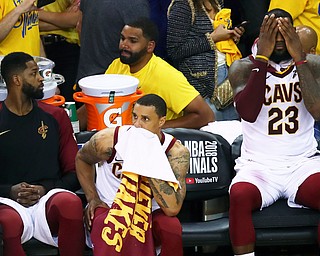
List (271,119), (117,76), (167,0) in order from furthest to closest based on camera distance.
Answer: (167,0), (117,76), (271,119)

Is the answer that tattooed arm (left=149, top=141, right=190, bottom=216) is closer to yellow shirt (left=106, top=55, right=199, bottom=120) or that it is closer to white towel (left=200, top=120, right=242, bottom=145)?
white towel (left=200, top=120, right=242, bottom=145)

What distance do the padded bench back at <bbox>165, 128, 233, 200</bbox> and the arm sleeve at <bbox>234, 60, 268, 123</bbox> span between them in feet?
1.23

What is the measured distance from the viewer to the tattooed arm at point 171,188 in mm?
6066

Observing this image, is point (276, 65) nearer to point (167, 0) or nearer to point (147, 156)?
point (147, 156)

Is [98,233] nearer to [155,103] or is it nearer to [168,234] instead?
[168,234]

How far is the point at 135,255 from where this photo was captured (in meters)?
6.01

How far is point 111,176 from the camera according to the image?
6.36 m

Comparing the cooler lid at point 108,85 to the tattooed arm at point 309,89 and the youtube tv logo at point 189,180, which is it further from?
the tattooed arm at point 309,89

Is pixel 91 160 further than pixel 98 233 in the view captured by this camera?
Yes

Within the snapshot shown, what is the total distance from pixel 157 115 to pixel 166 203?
0.53 meters

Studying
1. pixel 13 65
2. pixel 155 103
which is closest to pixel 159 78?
pixel 155 103

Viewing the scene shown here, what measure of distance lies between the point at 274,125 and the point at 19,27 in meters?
2.22

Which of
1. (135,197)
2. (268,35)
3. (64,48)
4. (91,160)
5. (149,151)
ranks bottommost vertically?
(135,197)

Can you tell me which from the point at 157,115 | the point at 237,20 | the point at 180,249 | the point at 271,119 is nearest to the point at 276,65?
the point at 271,119
